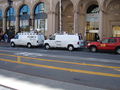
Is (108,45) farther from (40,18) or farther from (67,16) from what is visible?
(40,18)

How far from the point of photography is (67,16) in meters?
→ 37.4

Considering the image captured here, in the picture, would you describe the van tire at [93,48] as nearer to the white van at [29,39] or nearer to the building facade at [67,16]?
the white van at [29,39]

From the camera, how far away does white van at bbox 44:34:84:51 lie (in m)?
22.4

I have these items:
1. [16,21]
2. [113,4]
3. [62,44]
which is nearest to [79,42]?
[62,44]

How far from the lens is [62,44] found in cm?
2305

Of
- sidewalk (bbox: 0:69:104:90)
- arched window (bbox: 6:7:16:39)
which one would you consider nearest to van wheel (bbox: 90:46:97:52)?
sidewalk (bbox: 0:69:104:90)

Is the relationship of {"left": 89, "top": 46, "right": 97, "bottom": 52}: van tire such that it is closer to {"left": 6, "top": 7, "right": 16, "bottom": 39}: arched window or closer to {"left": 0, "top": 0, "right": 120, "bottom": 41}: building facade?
{"left": 0, "top": 0, "right": 120, "bottom": 41}: building facade

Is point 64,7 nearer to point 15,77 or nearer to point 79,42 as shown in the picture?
point 79,42

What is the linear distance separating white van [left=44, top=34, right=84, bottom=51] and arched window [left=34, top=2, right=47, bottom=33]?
495 inches

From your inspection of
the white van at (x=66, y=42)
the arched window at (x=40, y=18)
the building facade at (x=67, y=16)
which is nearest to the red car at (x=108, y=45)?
the white van at (x=66, y=42)

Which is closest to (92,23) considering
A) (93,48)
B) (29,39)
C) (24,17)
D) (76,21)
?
(76,21)

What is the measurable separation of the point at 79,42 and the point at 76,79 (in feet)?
49.1

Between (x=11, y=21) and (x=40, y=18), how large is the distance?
8.91 meters

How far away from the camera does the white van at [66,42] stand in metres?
22.4
